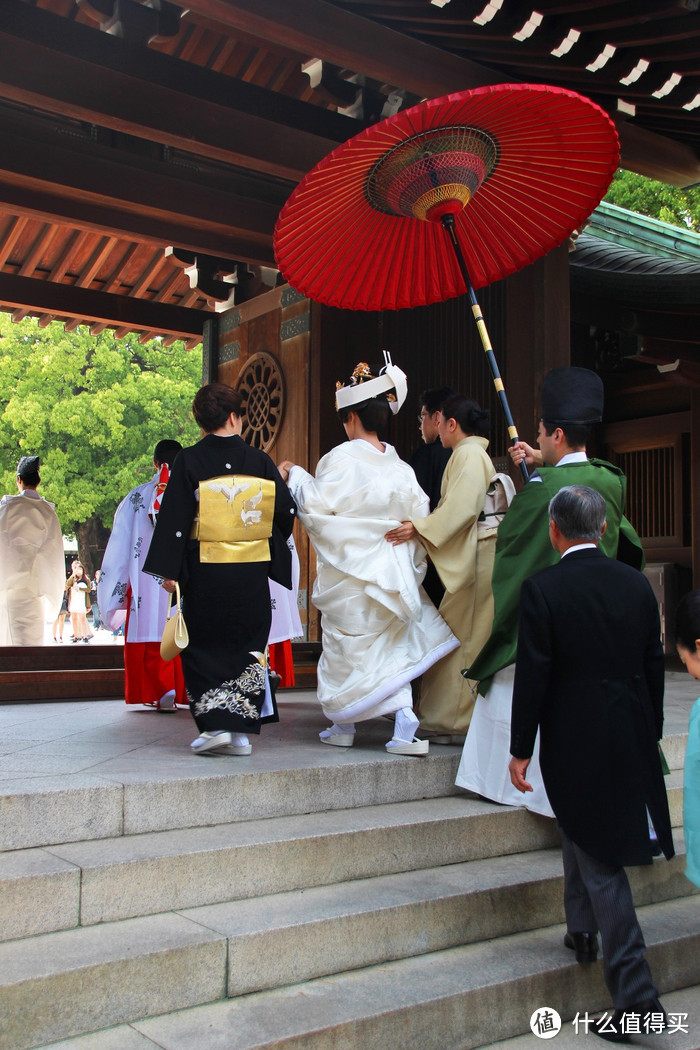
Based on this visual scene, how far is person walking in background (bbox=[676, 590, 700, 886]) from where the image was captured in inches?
118

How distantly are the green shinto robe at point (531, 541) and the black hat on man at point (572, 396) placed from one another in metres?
0.19

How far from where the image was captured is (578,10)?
5.09 meters

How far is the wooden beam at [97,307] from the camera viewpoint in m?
8.84

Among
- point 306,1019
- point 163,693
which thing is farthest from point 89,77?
point 306,1019

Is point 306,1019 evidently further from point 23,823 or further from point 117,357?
point 117,357

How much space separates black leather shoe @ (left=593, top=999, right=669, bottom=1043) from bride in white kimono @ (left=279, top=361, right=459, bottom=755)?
1495mm

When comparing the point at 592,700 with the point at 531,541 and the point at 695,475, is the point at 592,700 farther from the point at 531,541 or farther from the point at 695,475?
the point at 695,475

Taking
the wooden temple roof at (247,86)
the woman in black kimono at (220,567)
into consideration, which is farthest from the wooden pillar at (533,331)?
the woman in black kimono at (220,567)

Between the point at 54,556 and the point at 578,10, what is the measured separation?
604cm

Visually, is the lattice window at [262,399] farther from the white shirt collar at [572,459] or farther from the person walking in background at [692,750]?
the person walking in background at [692,750]

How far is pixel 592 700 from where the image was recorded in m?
2.93

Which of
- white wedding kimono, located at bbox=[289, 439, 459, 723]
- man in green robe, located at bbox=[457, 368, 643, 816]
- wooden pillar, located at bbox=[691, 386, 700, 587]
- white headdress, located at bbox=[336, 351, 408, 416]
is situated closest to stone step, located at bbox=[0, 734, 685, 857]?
man in green robe, located at bbox=[457, 368, 643, 816]

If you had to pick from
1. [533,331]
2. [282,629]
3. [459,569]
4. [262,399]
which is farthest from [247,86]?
[459,569]

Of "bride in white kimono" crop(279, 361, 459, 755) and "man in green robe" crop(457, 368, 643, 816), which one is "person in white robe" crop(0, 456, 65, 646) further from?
"man in green robe" crop(457, 368, 643, 816)
